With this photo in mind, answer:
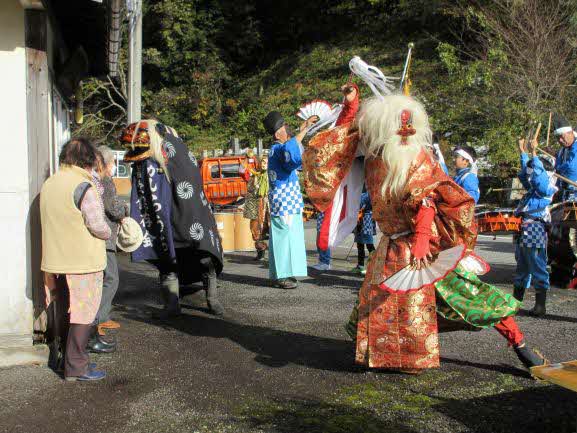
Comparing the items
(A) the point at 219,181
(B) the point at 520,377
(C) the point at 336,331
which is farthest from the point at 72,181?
(A) the point at 219,181

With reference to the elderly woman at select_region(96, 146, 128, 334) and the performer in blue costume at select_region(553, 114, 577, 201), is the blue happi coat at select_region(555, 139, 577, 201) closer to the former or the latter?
the performer in blue costume at select_region(553, 114, 577, 201)

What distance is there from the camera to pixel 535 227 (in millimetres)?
6113

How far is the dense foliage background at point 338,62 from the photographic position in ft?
57.5

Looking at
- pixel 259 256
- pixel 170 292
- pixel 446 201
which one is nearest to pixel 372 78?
pixel 446 201

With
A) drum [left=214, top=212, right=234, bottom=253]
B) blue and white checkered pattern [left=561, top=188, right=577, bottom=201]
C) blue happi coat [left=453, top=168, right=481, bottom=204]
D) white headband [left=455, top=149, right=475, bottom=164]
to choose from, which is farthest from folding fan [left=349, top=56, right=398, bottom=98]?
drum [left=214, top=212, right=234, bottom=253]

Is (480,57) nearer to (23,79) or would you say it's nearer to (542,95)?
(542,95)

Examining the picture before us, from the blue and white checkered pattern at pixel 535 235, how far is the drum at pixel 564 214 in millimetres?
450

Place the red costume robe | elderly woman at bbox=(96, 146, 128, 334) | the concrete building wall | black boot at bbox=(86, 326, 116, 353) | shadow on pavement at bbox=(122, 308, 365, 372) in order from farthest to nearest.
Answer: elderly woman at bbox=(96, 146, 128, 334), black boot at bbox=(86, 326, 116, 353), shadow on pavement at bbox=(122, 308, 365, 372), the concrete building wall, the red costume robe

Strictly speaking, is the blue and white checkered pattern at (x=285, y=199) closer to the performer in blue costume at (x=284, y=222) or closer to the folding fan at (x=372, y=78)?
the performer in blue costume at (x=284, y=222)

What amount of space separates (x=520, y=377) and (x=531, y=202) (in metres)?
2.34

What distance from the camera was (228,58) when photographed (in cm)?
3244

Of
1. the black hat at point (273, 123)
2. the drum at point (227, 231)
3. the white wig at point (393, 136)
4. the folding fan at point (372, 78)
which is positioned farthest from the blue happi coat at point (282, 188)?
the drum at point (227, 231)

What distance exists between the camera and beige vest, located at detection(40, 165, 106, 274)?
4199 millimetres

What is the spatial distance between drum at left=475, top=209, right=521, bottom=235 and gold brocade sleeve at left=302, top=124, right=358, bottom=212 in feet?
10.8
